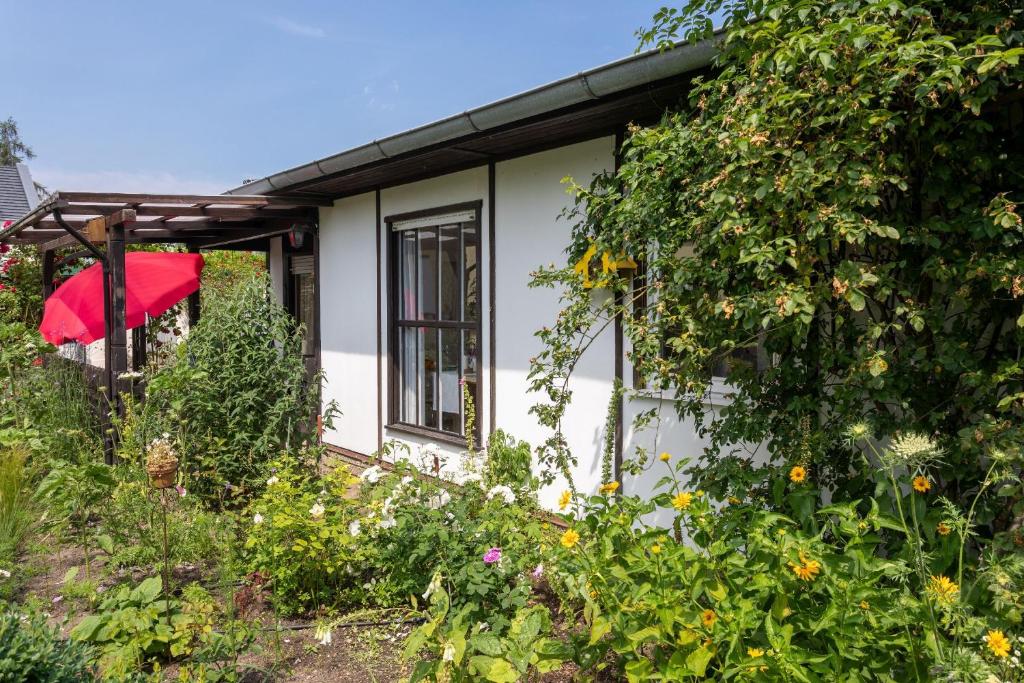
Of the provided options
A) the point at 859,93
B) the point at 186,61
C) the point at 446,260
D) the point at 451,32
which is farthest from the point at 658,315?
the point at 186,61

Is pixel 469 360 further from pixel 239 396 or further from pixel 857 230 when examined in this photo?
pixel 857 230

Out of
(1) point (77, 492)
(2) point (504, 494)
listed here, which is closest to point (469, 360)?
(2) point (504, 494)

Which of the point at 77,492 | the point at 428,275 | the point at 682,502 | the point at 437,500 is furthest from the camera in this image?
the point at 428,275

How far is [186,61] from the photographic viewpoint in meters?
22.3

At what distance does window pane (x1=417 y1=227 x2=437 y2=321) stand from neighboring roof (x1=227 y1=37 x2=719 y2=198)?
1.76ft

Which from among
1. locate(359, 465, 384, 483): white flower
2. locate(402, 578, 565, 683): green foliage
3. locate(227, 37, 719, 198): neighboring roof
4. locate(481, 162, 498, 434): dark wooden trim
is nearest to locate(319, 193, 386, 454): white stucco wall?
locate(227, 37, 719, 198): neighboring roof

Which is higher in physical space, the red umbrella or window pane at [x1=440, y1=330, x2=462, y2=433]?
the red umbrella

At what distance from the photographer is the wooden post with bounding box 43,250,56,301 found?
29.1 ft

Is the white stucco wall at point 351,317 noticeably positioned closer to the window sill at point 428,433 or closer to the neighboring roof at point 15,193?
the window sill at point 428,433

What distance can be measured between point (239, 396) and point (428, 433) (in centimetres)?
160

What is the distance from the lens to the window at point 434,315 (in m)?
5.96

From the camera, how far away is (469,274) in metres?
5.93

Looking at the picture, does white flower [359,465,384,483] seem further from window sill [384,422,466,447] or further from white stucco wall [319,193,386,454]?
white stucco wall [319,193,386,454]

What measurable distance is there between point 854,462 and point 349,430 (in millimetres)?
5433
